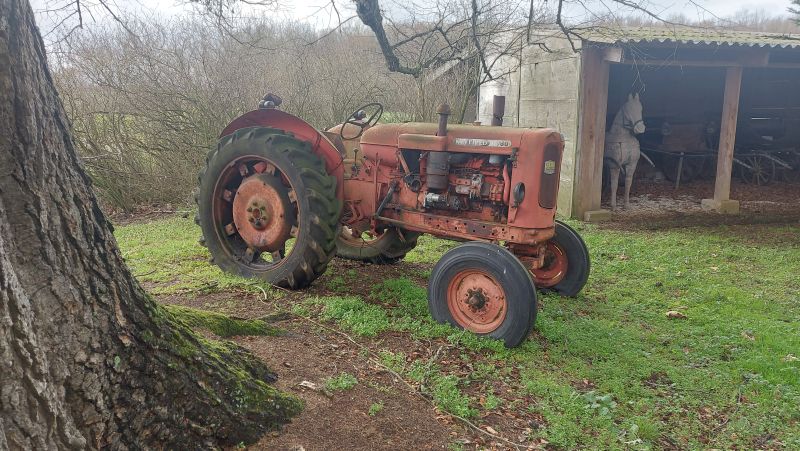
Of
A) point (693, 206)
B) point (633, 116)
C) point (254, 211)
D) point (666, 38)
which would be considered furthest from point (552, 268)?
point (693, 206)

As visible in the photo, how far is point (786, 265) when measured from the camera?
6.70m

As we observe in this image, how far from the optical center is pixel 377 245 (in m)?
5.56

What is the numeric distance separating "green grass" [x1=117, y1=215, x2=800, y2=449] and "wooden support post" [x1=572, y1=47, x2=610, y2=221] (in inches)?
108

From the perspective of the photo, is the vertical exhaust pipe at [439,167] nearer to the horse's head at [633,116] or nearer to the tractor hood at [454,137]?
the tractor hood at [454,137]

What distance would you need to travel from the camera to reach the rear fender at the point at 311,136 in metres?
5.09

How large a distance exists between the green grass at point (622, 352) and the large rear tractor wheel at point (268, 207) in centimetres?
29

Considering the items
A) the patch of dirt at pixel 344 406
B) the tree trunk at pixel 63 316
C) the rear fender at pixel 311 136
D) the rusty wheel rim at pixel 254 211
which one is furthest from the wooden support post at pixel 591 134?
the tree trunk at pixel 63 316

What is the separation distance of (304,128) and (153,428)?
3.51 meters

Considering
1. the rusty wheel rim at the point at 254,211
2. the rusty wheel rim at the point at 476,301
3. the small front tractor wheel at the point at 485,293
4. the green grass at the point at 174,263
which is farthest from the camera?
the rusty wheel rim at the point at 254,211

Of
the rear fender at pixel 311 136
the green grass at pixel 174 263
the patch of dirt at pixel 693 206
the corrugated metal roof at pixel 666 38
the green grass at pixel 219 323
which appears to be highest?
the corrugated metal roof at pixel 666 38

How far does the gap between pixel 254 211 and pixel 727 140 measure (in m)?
8.11

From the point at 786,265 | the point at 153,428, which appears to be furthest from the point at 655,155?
the point at 153,428

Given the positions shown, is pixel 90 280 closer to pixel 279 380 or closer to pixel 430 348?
pixel 279 380

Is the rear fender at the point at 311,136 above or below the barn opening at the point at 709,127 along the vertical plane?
below
